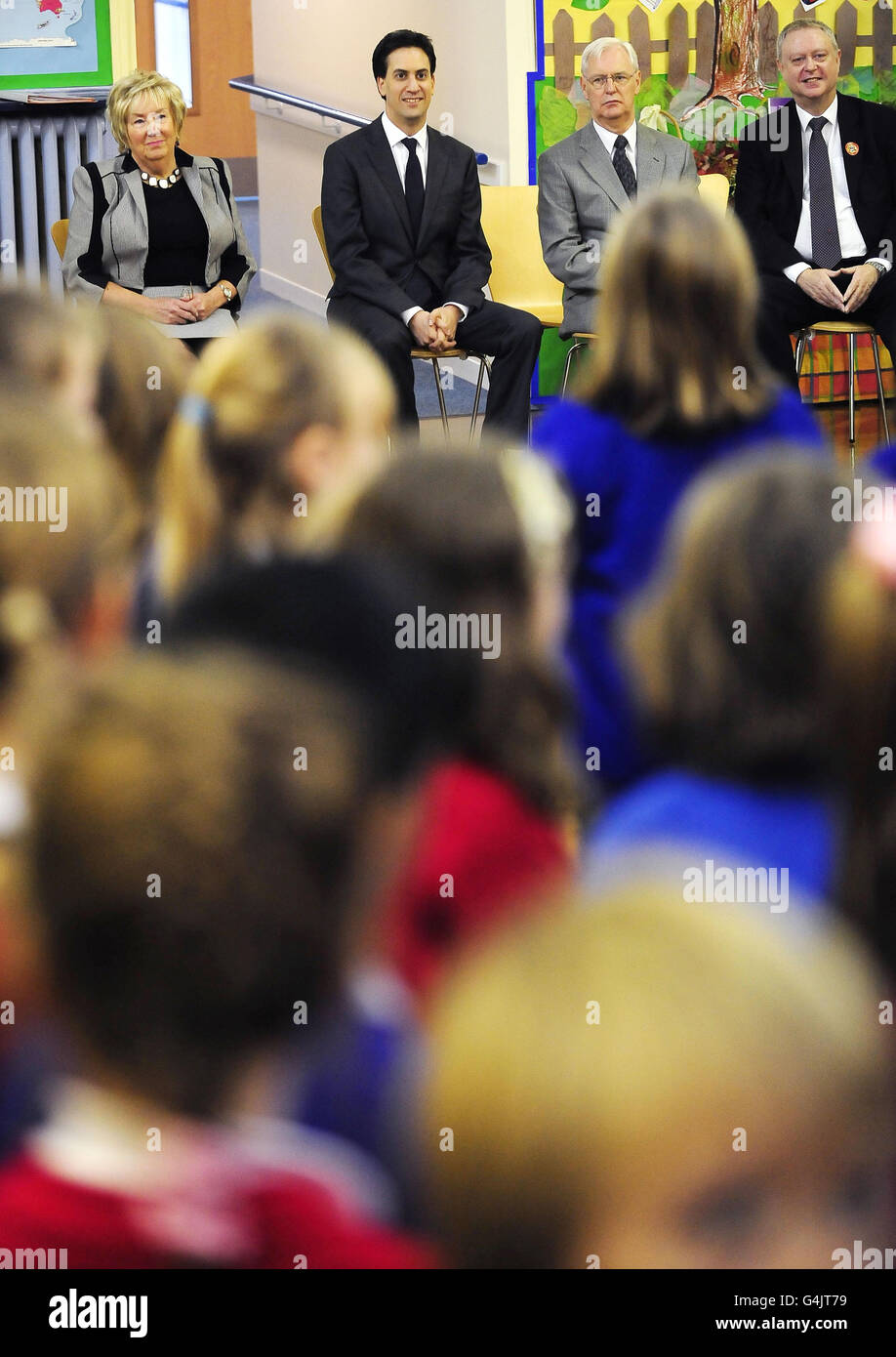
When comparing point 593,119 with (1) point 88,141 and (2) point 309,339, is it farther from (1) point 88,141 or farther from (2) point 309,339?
(2) point 309,339

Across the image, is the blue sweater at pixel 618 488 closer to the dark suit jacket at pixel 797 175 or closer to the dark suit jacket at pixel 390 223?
the dark suit jacket at pixel 390 223

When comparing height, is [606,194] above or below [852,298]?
above

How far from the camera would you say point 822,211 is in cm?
495

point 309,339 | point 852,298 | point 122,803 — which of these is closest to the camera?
point 122,803

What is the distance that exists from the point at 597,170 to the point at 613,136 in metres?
0.14

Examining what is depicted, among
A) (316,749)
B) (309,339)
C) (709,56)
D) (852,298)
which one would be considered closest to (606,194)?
(852,298)

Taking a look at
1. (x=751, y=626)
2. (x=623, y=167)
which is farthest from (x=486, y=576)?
(x=623, y=167)

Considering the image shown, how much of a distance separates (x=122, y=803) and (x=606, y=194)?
14.7 ft

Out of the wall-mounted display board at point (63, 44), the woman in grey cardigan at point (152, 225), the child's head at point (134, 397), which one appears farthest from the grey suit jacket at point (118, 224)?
the wall-mounted display board at point (63, 44)

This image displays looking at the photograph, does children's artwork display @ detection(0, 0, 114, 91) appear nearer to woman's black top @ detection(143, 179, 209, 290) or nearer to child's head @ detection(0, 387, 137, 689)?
woman's black top @ detection(143, 179, 209, 290)

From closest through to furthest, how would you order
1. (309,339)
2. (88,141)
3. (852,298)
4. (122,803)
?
(122,803) < (309,339) < (852,298) < (88,141)

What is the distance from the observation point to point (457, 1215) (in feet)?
2.22

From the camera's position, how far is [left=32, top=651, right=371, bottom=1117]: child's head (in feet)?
2.62

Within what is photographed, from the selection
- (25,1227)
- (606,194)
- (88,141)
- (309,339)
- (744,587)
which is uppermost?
(88,141)
